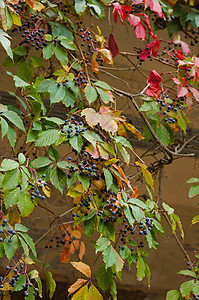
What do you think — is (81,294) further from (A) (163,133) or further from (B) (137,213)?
(A) (163,133)

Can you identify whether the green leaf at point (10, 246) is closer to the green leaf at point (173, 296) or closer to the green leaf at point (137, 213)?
the green leaf at point (137, 213)

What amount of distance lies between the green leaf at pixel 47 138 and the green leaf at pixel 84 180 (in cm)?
14

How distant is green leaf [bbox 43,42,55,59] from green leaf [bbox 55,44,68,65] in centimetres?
2

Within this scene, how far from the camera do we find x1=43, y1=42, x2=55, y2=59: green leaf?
156 cm

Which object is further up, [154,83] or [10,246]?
[154,83]

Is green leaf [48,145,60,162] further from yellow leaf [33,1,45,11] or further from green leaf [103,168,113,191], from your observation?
yellow leaf [33,1,45,11]

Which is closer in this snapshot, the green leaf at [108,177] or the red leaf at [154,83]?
the green leaf at [108,177]

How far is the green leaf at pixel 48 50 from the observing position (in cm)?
156

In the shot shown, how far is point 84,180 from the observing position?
1374 mm

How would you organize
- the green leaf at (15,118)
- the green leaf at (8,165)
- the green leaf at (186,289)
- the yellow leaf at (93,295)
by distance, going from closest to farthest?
1. the green leaf at (8,165)
2. the green leaf at (15,118)
3. the yellow leaf at (93,295)
4. the green leaf at (186,289)

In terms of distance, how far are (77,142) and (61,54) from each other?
1.35 ft

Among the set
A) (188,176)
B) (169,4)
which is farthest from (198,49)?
(188,176)

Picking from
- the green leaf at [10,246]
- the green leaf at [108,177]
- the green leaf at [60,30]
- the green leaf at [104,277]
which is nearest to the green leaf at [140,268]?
the green leaf at [104,277]

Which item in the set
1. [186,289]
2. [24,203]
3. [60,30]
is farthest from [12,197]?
[186,289]
